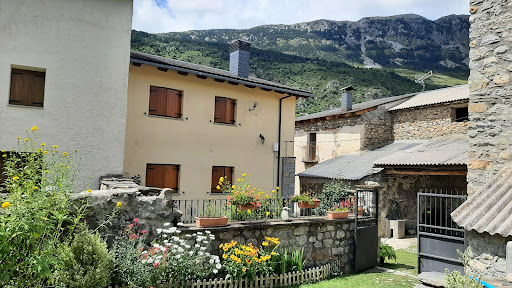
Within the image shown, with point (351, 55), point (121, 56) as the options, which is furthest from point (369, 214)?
point (351, 55)

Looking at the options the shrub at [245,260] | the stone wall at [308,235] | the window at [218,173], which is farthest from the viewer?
the window at [218,173]

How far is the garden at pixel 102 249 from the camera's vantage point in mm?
4098

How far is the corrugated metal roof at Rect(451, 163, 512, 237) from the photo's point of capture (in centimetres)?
514

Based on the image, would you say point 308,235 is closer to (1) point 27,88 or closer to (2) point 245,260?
(2) point 245,260

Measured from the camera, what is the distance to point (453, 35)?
322 feet

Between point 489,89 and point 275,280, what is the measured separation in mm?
5544

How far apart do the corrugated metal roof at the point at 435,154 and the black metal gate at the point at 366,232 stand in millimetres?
5247

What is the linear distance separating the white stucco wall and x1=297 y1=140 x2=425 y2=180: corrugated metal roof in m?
10.6

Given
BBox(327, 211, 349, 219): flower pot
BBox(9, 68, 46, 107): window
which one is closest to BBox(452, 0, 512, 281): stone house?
BBox(327, 211, 349, 219): flower pot

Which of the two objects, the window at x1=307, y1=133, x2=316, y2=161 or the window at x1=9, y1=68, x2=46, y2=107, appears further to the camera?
the window at x1=307, y1=133, x2=316, y2=161

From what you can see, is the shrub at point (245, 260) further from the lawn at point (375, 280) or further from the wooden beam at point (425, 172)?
the wooden beam at point (425, 172)

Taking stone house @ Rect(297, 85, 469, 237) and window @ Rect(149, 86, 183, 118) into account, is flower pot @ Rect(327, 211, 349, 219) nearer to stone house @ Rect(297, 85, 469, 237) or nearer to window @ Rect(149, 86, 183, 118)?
stone house @ Rect(297, 85, 469, 237)

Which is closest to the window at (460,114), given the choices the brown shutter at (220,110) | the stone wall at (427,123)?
the stone wall at (427,123)

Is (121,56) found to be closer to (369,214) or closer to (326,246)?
(326,246)
